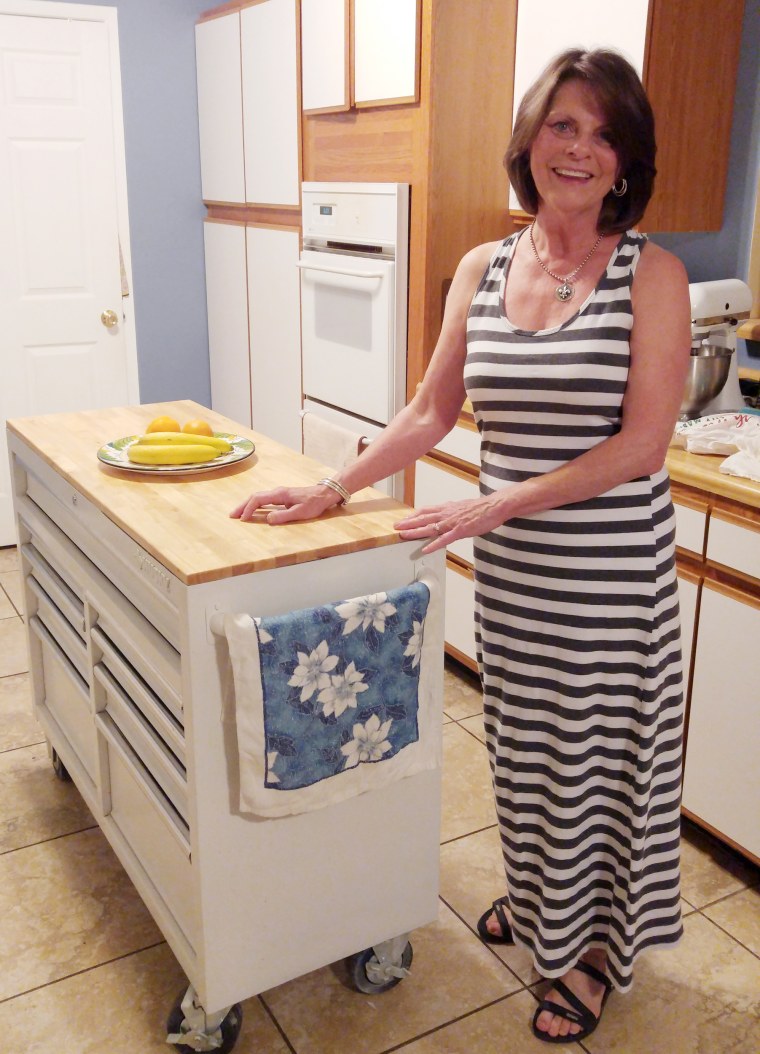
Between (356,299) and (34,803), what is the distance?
1.71m

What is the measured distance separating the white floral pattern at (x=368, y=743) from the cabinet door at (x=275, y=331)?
7.43 feet

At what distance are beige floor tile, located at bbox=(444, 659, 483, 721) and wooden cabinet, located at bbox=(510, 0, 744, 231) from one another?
4.57ft

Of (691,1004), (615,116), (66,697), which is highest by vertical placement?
(615,116)

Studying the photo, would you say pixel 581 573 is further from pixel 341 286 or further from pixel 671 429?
pixel 341 286

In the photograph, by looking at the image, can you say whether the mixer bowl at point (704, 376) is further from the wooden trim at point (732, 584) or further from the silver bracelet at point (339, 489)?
the silver bracelet at point (339, 489)

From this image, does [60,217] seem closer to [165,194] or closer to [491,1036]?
[165,194]

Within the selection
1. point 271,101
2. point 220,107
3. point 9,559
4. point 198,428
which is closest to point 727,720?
point 198,428

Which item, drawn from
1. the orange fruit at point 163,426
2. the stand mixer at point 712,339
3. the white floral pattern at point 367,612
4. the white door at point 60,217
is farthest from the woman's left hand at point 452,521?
the white door at point 60,217

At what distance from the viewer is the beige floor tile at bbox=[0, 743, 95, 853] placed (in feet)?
7.55

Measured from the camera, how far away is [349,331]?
314 cm

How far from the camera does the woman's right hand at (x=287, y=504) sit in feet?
5.19

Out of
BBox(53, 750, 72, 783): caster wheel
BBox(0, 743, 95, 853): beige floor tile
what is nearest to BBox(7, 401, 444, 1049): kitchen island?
BBox(0, 743, 95, 853): beige floor tile

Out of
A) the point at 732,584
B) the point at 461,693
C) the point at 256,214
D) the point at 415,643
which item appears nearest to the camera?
the point at 415,643

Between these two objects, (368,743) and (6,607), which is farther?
(6,607)
